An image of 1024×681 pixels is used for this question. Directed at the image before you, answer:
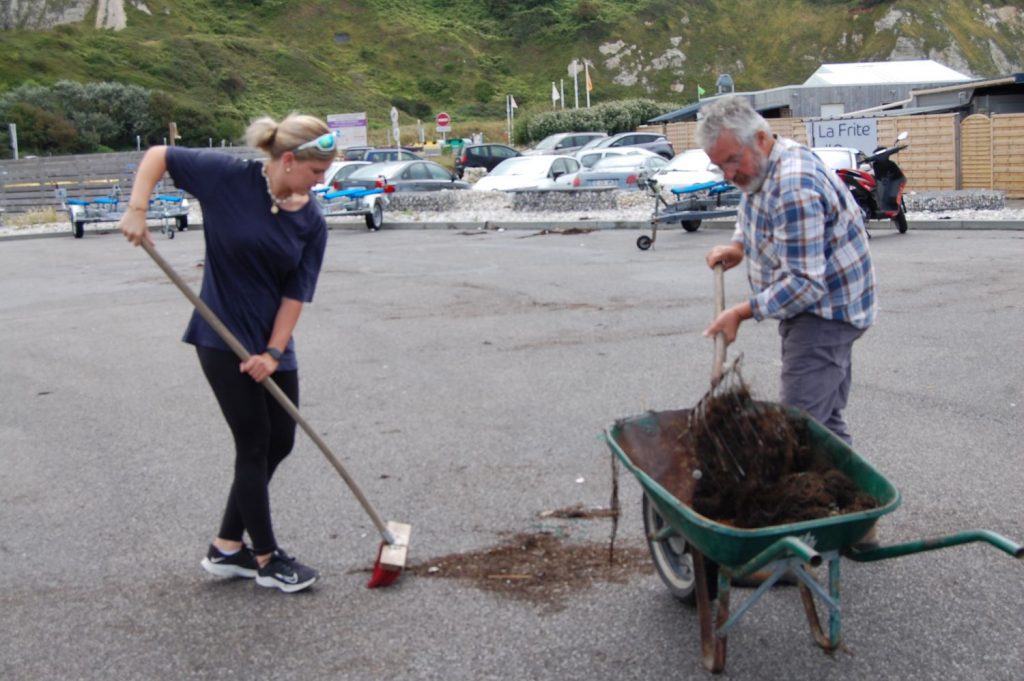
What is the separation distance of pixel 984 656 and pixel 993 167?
23.0 m

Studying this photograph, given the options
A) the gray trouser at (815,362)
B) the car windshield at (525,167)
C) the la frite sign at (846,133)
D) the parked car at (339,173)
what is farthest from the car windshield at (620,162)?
the gray trouser at (815,362)

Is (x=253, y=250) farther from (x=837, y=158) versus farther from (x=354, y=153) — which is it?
(x=354, y=153)

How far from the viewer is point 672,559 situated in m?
4.51

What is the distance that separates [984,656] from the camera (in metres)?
3.99

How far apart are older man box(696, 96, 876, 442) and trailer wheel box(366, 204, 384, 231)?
1976 cm

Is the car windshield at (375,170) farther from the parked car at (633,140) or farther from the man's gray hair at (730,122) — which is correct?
the man's gray hair at (730,122)

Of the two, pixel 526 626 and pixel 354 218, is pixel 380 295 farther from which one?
pixel 354 218

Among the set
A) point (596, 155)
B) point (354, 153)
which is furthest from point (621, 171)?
point (354, 153)

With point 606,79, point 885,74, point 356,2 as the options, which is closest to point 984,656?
point 885,74

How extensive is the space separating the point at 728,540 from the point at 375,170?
2496 centimetres

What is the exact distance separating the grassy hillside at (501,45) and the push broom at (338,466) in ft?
236

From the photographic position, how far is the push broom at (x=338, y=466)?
423cm

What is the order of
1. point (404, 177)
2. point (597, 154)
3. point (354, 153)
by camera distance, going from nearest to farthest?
point (404, 177) < point (597, 154) < point (354, 153)

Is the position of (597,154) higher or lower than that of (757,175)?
higher
